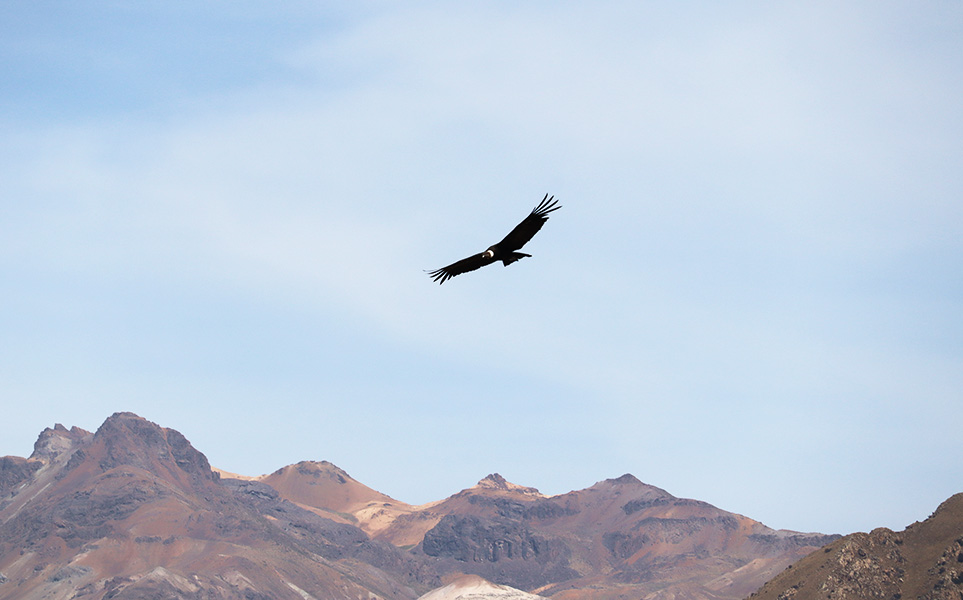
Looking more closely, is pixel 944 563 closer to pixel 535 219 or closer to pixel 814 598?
pixel 814 598

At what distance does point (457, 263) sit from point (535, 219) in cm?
344

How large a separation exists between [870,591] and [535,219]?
599 ft

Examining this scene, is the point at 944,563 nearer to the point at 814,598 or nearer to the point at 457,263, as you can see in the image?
the point at 814,598

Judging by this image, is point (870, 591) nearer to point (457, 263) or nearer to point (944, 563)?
point (944, 563)

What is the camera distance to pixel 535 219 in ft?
132

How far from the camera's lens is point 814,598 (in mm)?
196500

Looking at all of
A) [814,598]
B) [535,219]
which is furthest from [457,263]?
[814,598]

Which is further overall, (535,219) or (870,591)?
(870,591)

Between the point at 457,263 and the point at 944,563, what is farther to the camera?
the point at 944,563

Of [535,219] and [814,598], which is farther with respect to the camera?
[814,598]

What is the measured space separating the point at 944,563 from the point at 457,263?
18410 centimetres

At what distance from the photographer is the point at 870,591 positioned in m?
198

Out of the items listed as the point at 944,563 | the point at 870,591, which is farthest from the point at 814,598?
the point at 944,563

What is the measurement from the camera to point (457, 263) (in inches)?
1587
